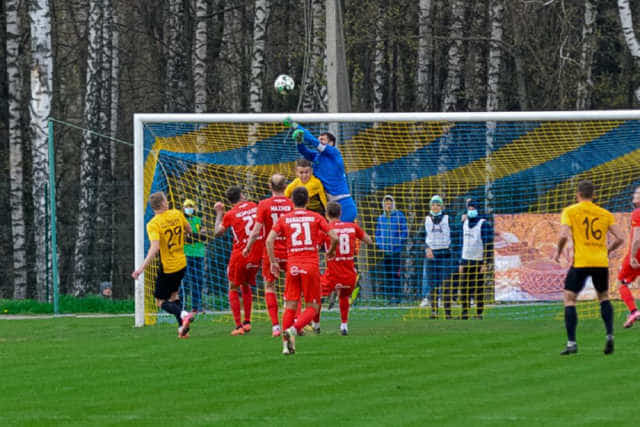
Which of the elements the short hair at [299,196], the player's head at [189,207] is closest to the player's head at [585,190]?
the short hair at [299,196]

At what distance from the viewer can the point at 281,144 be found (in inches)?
803

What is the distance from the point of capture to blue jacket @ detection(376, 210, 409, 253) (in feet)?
63.7

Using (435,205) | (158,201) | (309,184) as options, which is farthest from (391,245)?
(158,201)

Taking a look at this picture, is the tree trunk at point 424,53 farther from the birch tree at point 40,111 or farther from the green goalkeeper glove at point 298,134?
the green goalkeeper glove at point 298,134

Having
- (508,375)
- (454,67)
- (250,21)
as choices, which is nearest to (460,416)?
(508,375)

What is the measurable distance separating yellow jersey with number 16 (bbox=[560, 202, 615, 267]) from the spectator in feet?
22.3

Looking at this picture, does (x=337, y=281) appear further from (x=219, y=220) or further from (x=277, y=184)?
(x=219, y=220)

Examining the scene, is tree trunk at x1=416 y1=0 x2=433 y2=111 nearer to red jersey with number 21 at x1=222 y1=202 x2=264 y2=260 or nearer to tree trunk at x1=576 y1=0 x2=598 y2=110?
tree trunk at x1=576 y1=0 x2=598 y2=110

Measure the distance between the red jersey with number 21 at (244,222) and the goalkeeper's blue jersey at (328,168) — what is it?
99 cm

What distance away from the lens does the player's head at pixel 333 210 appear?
49.4ft

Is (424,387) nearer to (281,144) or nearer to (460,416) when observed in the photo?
(460,416)

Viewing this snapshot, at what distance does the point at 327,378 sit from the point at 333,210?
4.49m

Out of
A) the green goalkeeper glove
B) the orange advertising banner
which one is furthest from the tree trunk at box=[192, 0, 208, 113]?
the green goalkeeper glove

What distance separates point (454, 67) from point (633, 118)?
11702mm
